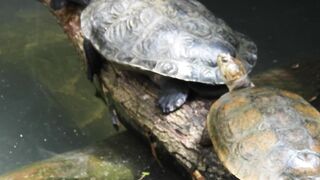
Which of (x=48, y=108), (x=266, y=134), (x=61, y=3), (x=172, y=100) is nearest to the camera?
(x=266, y=134)

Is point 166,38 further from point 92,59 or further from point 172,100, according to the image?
point 92,59

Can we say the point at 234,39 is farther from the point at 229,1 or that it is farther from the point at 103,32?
the point at 229,1

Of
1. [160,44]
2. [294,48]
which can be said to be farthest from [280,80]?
[160,44]

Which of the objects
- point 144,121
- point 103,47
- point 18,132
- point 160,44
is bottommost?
point 18,132

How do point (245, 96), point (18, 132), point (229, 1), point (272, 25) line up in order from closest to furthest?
point (245, 96)
point (18, 132)
point (272, 25)
point (229, 1)

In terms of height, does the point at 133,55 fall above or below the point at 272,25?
above

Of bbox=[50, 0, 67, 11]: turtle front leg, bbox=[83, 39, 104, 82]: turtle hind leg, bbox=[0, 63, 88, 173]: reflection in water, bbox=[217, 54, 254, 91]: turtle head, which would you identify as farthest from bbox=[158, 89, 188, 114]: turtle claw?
bbox=[50, 0, 67, 11]: turtle front leg

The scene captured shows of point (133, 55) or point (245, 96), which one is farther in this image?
point (133, 55)

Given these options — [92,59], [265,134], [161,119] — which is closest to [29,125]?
[92,59]
